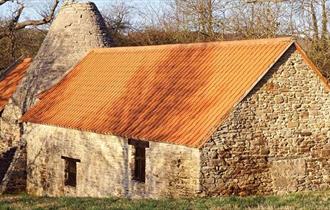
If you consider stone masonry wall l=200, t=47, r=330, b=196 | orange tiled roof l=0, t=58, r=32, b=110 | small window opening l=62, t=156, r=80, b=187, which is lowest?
small window opening l=62, t=156, r=80, b=187

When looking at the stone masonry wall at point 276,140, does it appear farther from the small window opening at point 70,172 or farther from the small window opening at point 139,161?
the small window opening at point 70,172

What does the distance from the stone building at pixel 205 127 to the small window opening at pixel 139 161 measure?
3cm

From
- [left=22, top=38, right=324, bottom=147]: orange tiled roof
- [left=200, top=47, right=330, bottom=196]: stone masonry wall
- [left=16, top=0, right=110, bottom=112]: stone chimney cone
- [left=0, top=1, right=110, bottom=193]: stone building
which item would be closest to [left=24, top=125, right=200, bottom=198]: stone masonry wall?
[left=22, top=38, right=324, bottom=147]: orange tiled roof

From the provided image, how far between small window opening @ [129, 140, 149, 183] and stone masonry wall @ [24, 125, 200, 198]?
128 mm

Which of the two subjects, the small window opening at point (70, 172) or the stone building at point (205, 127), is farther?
the small window opening at point (70, 172)

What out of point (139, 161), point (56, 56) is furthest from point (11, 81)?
point (139, 161)

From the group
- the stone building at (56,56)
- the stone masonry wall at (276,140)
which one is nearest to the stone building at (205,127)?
the stone masonry wall at (276,140)

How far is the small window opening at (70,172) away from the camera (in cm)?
1797

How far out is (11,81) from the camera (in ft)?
91.1

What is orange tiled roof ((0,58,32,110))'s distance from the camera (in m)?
26.4

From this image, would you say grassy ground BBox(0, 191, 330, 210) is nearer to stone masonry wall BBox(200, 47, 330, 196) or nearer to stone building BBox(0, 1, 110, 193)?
stone masonry wall BBox(200, 47, 330, 196)

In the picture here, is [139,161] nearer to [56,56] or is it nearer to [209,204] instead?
[209,204]

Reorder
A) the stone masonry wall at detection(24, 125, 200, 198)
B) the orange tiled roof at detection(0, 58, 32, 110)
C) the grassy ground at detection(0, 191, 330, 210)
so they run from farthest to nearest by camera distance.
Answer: the orange tiled roof at detection(0, 58, 32, 110)
the stone masonry wall at detection(24, 125, 200, 198)
the grassy ground at detection(0, 191, 330, 210)

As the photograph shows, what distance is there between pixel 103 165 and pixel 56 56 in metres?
7.19
